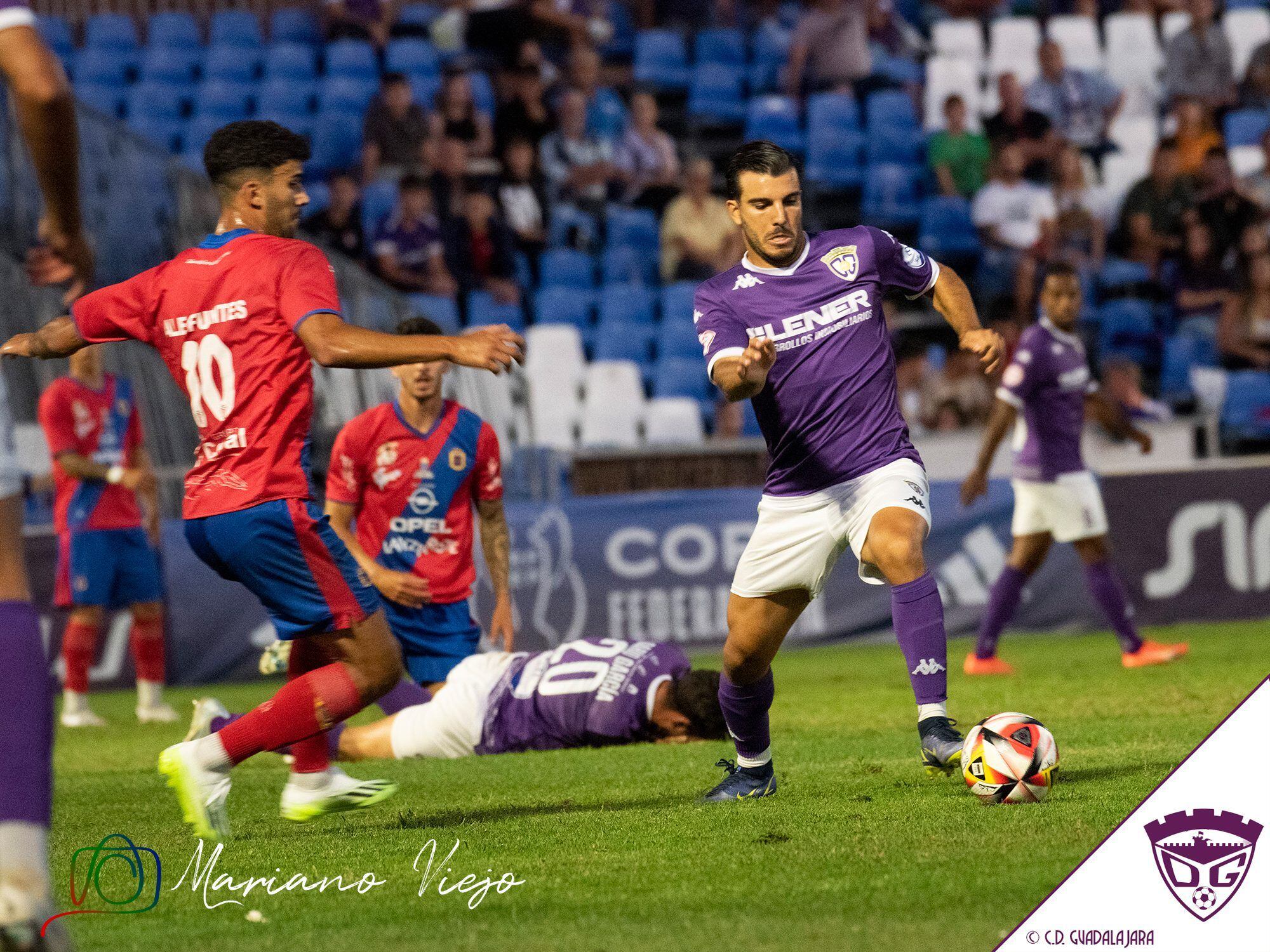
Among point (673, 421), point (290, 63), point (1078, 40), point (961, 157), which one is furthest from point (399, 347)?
point (1078, 40)

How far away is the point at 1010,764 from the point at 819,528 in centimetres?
101

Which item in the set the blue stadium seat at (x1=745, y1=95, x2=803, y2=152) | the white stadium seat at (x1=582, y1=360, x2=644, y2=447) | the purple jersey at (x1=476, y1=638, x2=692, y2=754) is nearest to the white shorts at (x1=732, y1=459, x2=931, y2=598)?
the purple jersey at (x1=476, y1=638, x2=692, y2=754)

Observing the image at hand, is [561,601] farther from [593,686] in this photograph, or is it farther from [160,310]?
[160,310]

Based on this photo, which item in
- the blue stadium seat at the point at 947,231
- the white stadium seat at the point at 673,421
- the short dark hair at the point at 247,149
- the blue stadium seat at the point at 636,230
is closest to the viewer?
the short dark hair at the point at 247,149

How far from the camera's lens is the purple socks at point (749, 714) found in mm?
5660

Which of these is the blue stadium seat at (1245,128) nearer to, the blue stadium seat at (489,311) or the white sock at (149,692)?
the blue stadium seat at (489,311)

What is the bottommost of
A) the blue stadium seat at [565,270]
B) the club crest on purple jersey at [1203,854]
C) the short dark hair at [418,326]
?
the club crest on purple jersey at [1203,854]

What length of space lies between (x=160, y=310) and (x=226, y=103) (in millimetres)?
14327

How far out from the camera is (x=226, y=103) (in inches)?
741

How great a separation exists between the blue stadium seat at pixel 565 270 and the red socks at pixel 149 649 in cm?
753

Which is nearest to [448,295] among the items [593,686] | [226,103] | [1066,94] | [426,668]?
[226,103]

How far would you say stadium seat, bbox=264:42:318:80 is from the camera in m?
19.3

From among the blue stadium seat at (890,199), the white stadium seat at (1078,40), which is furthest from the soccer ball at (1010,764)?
the white stadium seat at (1078,40)

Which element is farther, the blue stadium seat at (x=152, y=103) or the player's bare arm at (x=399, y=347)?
the blue stadium seat at (x=152, y=103)
